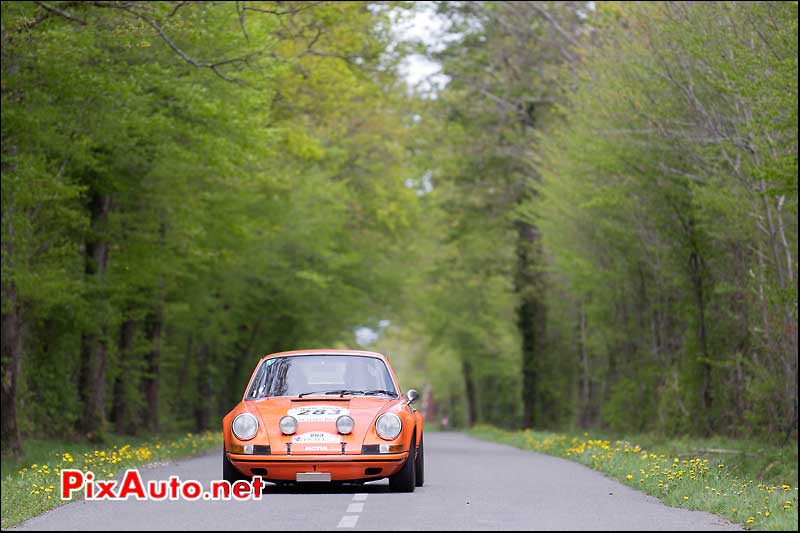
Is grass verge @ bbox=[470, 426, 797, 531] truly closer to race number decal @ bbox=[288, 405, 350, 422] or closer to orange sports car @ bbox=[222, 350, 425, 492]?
orange sports car @ bbox=[222, 350, 425, 492]

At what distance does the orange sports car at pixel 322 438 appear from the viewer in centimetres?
1338

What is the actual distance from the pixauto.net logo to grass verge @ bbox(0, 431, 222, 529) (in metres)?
0.22

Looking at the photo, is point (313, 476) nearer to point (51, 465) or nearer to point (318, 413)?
point (318, 413)

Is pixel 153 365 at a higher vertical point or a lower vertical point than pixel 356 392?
lower

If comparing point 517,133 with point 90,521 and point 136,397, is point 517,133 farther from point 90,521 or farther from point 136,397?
point 90,521

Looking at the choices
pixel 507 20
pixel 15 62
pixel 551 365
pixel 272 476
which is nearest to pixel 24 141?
pixel 15 62

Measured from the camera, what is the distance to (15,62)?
21.8 m

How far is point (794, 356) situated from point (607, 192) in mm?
6168

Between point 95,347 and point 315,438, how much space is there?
65.5 feet

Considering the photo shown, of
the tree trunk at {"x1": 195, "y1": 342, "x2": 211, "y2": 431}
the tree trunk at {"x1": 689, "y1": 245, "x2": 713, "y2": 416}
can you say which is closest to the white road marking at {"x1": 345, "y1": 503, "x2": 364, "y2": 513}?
the tree trunk at {"x1": 689, "y1": 245, "x2": 713, "y2": 416}

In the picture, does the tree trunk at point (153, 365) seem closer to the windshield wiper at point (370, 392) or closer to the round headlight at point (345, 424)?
Result: the windshield wiper at point (370, 392)

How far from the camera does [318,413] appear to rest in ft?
45.2

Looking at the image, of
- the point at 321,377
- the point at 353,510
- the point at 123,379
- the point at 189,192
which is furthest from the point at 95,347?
the point at 353,510

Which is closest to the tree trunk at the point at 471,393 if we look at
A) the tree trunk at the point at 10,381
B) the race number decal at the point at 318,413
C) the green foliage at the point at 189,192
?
the green foliage at the point at 189,192
